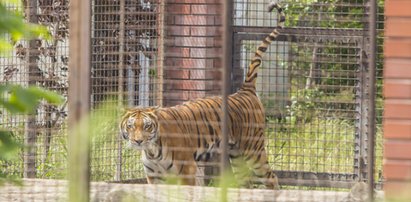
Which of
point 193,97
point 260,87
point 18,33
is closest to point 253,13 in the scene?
point 260,87

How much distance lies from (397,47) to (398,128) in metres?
0.35

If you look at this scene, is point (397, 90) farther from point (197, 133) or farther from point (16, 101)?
point (197, 133)

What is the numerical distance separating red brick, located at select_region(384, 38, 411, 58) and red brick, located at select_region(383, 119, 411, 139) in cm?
29

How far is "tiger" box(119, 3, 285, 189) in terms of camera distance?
8.55 meters

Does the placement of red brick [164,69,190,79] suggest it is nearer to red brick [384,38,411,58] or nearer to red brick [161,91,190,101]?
red brick [161,91,190,101]

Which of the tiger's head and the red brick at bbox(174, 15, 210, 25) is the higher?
the red brick at bbox(174, 15, 210, 25)

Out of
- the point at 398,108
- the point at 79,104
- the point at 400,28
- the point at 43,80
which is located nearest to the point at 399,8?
the point at 400,28

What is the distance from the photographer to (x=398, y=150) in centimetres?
506

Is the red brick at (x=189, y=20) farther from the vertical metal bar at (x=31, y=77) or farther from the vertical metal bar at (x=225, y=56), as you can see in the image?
the vertical metal bar at (x=225, y=56)

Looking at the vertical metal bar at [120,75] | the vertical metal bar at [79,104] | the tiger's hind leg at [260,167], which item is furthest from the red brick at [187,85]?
the vertical metal bar at [79,104]

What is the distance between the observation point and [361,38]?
28.3 feet

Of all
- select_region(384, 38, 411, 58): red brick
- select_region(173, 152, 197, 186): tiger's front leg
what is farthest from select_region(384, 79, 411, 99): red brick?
select_region(173, 152, 197, 186): tiger's front leg

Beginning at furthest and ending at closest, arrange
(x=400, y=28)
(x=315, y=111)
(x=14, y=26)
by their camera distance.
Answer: (x=315, y=111)
(x=400, y=28)
(x=14, y=26)

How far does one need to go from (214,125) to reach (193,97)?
287 mm
